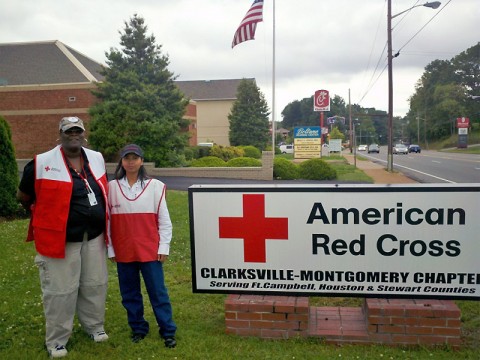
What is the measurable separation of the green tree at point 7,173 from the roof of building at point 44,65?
1786 centimetres

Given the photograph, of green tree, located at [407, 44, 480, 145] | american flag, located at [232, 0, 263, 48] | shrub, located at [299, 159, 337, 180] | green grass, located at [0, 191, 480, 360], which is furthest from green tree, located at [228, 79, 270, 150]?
green tree, located at [407, 44, 480, 145]

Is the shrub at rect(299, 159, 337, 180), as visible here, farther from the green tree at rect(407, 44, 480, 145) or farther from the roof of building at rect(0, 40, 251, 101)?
the green tree at rect(407, 44, 480, 145)

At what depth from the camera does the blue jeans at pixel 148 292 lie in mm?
3750

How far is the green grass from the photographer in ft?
11.8

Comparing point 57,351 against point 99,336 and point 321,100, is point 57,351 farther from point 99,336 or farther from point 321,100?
point 321,100

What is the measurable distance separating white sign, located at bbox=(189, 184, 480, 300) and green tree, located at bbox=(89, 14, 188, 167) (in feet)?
60.6

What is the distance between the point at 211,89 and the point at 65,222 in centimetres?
5811

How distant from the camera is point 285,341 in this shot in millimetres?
3814

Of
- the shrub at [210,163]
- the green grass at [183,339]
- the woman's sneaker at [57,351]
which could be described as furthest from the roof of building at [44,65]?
the woman's sneaker at [57,351]

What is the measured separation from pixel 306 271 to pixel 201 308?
133 cm

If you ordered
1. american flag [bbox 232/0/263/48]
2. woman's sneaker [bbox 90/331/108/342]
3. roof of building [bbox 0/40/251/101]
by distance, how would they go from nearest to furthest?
woman's sneaker [bbox 90/331/108/342] → american flag [bbox 232/0/263/48] → roof of building [bbox 0/40/251/101]

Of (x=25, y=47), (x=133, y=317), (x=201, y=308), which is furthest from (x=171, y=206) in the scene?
(x=25, y=47)

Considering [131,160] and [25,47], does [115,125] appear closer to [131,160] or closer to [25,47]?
[25,47]

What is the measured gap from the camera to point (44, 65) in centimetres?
2995
